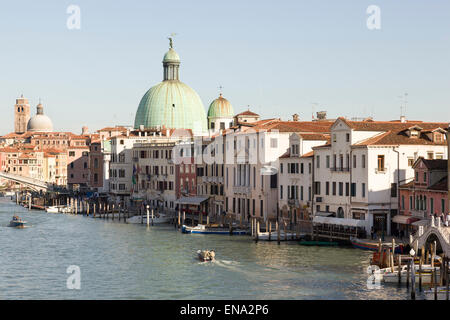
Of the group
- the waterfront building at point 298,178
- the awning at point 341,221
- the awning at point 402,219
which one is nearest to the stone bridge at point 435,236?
the awning at point 402,219

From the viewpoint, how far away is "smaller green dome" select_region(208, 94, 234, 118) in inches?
2938

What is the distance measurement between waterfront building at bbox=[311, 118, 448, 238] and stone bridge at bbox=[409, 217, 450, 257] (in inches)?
222

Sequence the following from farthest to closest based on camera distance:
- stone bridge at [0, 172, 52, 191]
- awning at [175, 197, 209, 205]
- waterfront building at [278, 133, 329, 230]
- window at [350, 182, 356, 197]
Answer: stone bridge at [0, 172, 52, 191] → awning at [175, 197, 209, 205] → waterfront building at [278, 133, 329, 230] → window at [350, 182, 356, 197]

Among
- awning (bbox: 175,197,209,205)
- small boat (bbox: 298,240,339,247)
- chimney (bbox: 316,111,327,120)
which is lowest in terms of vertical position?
small boat (bbox: 298,240,339,247)

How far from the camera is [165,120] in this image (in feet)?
253

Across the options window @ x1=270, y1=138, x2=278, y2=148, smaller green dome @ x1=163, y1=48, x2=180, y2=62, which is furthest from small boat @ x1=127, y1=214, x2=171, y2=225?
smaller green dome @ x1=163, y1=48, x2=180, y2=62

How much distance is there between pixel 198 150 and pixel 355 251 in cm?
2337

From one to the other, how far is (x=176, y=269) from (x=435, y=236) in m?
9.75

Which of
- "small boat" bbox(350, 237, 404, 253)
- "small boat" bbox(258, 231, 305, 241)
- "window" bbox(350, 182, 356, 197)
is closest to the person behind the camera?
"small boat" bbox(350, 237, 404, 253)

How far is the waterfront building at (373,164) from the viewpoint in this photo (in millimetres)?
38156

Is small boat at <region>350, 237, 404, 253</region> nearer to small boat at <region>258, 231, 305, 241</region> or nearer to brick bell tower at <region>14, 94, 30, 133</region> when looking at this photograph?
small boat at <region>258, 231, 305, 241</region>

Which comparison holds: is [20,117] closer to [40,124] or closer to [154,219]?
[40,124]
